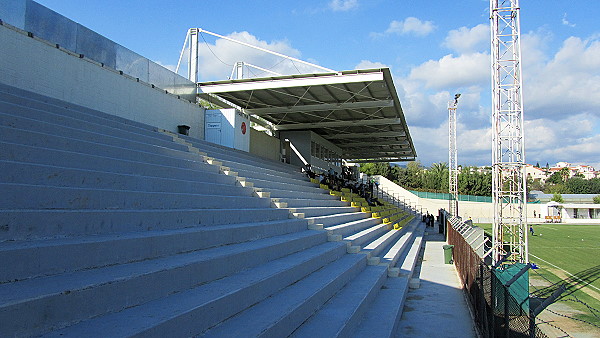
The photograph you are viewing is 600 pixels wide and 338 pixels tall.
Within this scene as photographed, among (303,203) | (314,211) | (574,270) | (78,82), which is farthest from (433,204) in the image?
(78,82)

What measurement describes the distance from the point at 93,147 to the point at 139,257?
3.01 meters

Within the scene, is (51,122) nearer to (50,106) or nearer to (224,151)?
(50,106)

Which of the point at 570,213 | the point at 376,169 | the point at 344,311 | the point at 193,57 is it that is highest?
the point at 193,57

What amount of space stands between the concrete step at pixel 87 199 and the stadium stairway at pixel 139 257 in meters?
0.01

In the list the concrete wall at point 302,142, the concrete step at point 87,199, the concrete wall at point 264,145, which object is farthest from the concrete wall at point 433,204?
the concrete step at point 87,199

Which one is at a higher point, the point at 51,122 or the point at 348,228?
the point at 51,122

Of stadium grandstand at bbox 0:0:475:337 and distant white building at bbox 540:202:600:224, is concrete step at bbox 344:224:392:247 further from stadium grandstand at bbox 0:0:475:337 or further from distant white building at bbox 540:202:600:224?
distant white building at bbox 540:202:600:224

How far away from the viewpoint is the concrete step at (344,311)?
14.0 feet

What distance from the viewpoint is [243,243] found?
5.65 meters

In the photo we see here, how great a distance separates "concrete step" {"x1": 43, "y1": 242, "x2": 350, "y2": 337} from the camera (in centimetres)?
267

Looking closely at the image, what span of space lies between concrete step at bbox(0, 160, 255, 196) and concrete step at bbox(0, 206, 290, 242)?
0.80 metres

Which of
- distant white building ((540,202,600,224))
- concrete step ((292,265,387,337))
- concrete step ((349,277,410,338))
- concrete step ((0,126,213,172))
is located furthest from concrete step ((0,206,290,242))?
distant white building ((540,202,600,224))

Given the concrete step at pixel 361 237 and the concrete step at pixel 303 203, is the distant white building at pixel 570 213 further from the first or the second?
the concrete step at pixel 361 237

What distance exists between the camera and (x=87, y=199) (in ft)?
13.8
